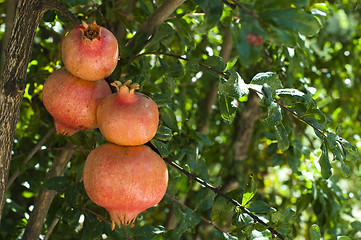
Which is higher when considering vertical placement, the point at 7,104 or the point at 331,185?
the point at 7,104

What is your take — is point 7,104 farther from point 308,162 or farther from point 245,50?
point 308,162

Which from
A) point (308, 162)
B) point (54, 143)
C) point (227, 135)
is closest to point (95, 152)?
point (54, 143)

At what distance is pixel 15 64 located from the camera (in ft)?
2.19

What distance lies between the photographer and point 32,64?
1.24 metres

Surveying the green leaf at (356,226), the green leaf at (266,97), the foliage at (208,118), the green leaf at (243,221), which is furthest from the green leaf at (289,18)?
the green leaf at (356,226)

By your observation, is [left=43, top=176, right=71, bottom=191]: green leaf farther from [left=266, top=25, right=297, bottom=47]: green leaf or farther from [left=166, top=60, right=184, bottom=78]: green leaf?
[left=266, top=25, right=297, bottom=47]: green leaf

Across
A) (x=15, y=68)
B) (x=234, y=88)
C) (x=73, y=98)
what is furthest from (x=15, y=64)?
(x=234, y=88)

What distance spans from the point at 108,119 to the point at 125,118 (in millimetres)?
24

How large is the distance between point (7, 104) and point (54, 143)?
1.66 ft

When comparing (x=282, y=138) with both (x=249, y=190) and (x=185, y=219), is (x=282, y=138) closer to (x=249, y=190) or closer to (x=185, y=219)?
(x=249, y=190)

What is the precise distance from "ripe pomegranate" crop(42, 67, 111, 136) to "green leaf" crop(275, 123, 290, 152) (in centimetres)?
33

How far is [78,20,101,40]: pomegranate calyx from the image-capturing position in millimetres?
589

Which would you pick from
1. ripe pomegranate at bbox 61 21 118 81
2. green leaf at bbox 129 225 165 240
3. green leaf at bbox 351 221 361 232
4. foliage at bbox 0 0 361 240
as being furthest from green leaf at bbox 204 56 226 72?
green leaf at bbox 351 221 361 232

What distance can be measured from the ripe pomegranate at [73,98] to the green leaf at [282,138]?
326 mm
